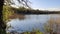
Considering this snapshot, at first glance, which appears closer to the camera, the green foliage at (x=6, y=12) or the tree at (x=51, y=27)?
the green foliage at (x=6, y=12)

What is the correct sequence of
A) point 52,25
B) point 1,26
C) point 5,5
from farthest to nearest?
point 52,25, point 5,5, point 1,26

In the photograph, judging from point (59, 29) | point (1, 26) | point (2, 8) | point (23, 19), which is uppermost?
point (2, 8)

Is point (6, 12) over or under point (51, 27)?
over

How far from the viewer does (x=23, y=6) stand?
3648mm

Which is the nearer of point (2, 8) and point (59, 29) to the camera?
point (2, 8)

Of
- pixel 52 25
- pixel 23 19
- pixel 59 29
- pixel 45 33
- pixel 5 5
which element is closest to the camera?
pixel 5 5

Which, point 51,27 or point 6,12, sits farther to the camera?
point 51,27

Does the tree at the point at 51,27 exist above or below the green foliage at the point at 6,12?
below

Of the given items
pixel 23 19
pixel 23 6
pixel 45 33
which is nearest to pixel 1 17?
pixel 23 6

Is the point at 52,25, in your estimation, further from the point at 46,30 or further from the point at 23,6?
the point at 23,6

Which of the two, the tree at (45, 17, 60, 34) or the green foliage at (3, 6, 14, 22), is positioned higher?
the green foliage at (3, 6, 14, 22)

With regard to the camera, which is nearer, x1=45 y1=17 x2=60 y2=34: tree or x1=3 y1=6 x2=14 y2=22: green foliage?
x1=3 y1=6 x2=14 y2=22: green foliage

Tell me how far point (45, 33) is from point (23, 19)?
4.58 meters

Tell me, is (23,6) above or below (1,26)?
above
